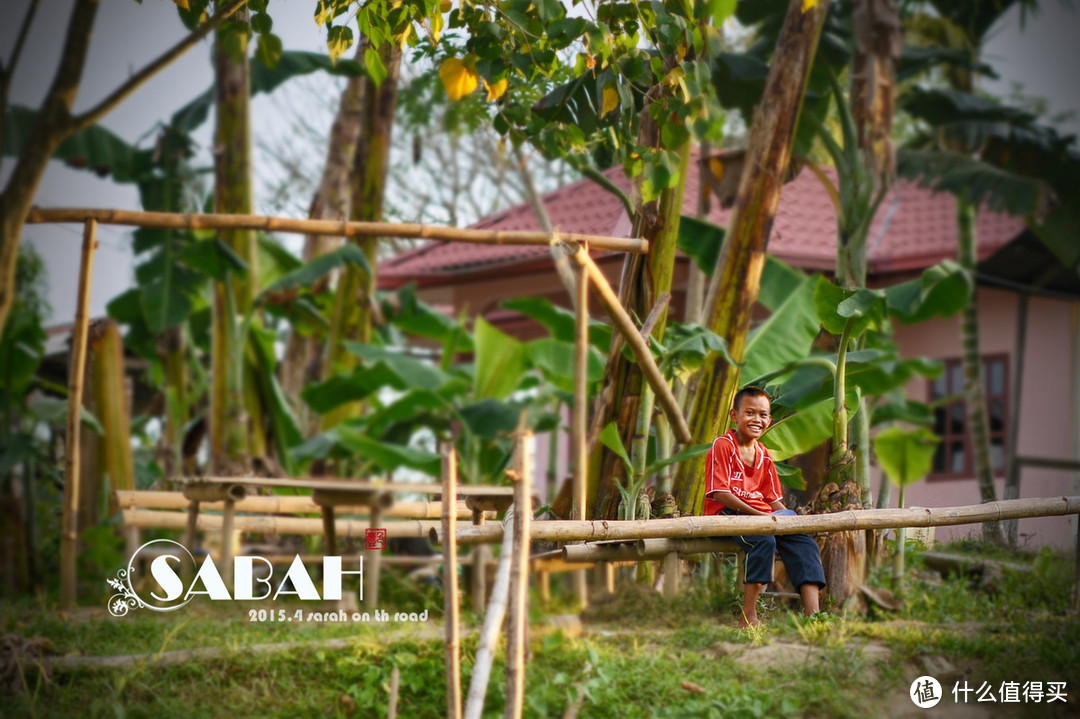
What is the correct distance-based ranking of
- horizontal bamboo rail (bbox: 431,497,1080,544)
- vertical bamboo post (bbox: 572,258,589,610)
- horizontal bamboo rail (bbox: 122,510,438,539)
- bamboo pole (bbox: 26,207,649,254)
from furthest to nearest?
horizontal bamboo rail (bbox: 122,510,438,539) → bamboo pole (bbox: 26,207,649,254) → vertical bamboo post (bbox: 572,258,589,610) → horizontal bamboo rail (bbox: 431,497,1080,544)

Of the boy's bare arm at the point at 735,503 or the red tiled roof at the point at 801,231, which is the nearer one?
the boy's bare arm at the point at 735,503

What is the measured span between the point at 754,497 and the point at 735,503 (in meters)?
0.08

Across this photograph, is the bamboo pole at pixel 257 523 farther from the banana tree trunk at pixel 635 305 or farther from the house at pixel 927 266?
the house at pixel 927 266

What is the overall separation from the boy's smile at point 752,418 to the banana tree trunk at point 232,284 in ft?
10.8

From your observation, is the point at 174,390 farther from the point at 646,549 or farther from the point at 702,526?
the point at 702,526

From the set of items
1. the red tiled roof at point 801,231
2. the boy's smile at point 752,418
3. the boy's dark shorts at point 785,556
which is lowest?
the boy's dark shorts at point 785,556

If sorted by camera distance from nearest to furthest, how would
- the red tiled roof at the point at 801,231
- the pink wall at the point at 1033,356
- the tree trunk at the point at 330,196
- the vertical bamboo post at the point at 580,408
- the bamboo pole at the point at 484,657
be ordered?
1. the bamboo pole at the point at 484,657
2. the vertical bamboo post at the point at 580,408
3. the red tiled roof at the point at 801,231
4. the pink wall at the point at 1033,356
5. the tree trunk at the point at 330,196

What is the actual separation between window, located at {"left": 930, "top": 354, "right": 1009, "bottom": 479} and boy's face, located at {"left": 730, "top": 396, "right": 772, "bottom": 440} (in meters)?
4.84

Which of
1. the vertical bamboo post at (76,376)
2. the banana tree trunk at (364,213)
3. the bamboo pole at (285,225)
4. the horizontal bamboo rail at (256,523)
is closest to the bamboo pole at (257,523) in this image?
the horizontal bamboo rail at (256,523)

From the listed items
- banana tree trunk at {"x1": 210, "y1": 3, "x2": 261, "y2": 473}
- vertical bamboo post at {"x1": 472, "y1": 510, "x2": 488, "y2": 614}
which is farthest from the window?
banana tree trunk at {"x1": 210, "y1": 3, "x2": 261, "y2": 473}

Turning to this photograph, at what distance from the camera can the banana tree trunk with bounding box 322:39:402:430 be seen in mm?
6234

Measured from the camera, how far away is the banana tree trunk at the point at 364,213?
245 inches

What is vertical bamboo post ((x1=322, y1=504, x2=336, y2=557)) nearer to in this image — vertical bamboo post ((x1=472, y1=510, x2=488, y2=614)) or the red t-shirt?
vertical bamboo post ((x1=472, y1=510, x2=488, y2=614))

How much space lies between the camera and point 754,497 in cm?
265
